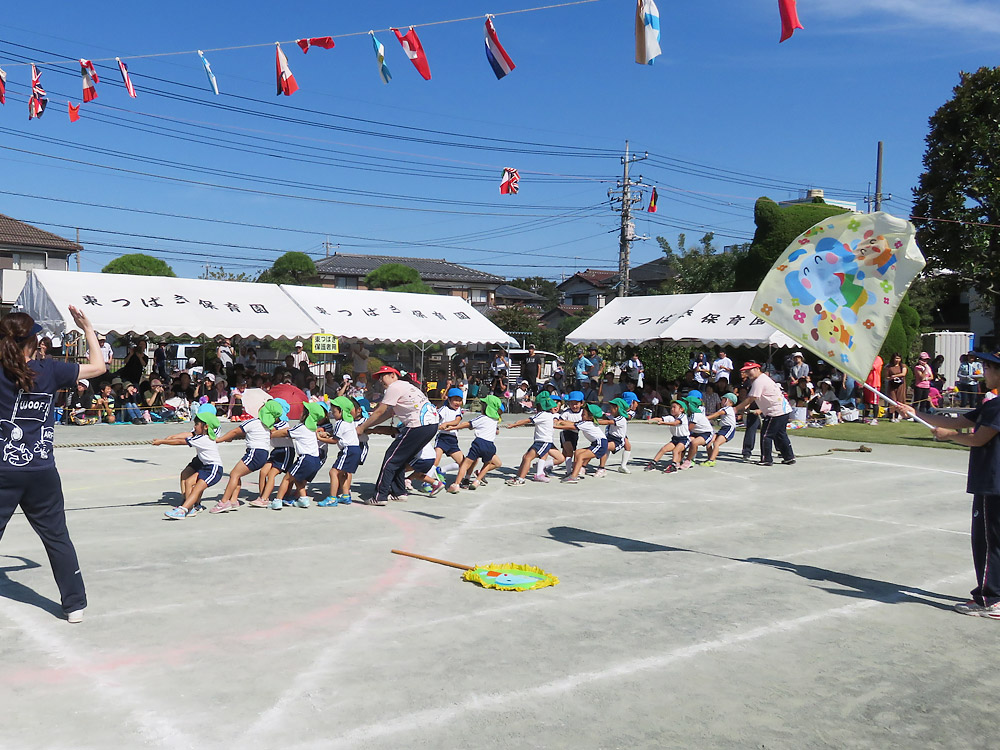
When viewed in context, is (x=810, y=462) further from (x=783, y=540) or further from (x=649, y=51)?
(x=649, y=51)

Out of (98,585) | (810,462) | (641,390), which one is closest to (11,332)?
(98,585)

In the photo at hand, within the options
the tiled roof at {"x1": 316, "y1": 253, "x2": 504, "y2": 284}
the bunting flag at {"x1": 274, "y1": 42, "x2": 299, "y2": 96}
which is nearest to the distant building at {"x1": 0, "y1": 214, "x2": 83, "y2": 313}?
the tiled roof at {"x1": 316, "y1": 253, "x2": 504, "y2": 284}

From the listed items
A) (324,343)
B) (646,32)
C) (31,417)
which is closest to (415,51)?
(646,32)

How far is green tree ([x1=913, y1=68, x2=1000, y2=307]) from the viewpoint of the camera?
28.8m

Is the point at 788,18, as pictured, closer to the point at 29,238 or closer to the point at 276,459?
the point at 276,459

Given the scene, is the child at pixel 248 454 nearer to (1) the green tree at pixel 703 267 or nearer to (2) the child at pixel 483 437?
(2) the child at pixel 483 437

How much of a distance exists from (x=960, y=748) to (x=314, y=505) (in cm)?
814

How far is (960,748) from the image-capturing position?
4.39 metres

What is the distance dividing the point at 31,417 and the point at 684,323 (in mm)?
22367

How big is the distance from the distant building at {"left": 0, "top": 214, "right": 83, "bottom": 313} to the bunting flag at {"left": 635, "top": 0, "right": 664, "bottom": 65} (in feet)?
163

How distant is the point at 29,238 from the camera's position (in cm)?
5384

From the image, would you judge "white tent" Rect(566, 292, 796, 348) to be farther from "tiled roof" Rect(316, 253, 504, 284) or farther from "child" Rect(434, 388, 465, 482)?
"tiled roof" Rect(316, 253, 504, 284)

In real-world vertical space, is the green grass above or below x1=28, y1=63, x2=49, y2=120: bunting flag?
below

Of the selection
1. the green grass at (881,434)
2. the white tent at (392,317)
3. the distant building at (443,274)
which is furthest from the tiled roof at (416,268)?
the green grass at (881,434)
